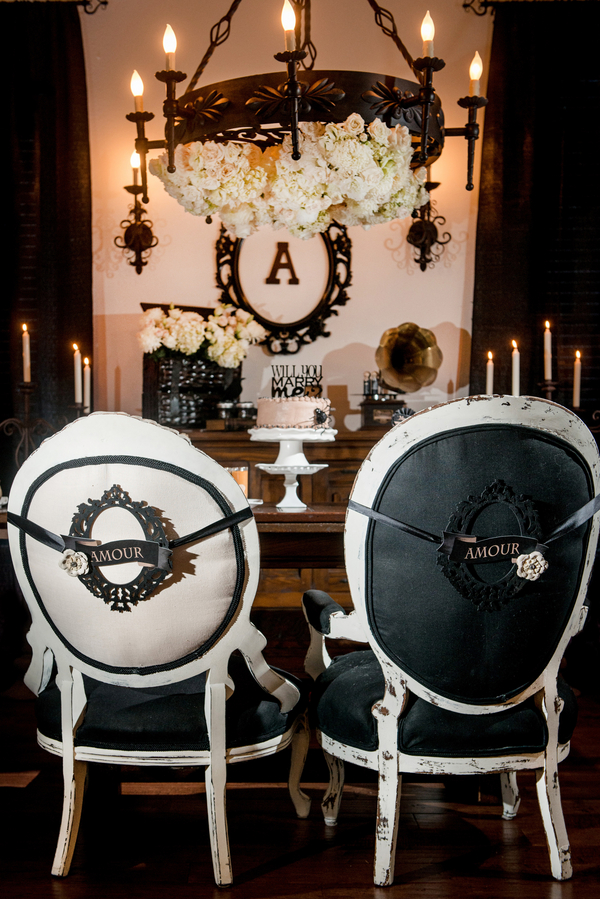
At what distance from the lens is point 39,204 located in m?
3.79

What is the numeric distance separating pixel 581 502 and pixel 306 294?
9.11 ft

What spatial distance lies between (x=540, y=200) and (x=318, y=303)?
1316mm

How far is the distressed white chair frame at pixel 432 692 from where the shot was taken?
133cm

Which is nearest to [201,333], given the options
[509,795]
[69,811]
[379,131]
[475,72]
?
[379,131]

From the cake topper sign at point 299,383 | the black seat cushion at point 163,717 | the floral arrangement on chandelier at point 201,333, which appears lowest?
the black seat cushion at point 163,717

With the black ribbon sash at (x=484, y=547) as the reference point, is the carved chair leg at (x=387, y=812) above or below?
below

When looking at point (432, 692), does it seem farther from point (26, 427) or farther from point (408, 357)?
point (408, 357)

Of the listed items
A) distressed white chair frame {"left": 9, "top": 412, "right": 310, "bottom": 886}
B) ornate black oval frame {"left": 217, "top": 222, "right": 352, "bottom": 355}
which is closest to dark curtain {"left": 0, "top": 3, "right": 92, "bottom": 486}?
ornate black oval frame {"left": 217, "top": 222, "right": 352, "bottom": 355}

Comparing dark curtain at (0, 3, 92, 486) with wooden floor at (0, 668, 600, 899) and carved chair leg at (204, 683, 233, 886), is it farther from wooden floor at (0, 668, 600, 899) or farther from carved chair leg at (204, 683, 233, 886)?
carved chair leg at (204, 683, 233, 886)

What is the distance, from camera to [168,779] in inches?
81.7

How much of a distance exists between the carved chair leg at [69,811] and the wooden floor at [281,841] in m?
0.04

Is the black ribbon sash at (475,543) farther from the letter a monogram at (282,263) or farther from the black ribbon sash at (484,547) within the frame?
the letter a monogram at (282,263)

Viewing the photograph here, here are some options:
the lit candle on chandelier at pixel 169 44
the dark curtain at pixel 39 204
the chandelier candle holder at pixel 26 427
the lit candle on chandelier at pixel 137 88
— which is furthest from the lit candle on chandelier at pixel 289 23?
the dark curtain at pixel 39 204

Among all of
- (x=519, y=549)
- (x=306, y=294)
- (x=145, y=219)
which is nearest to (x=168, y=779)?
(x=519, y=549)
